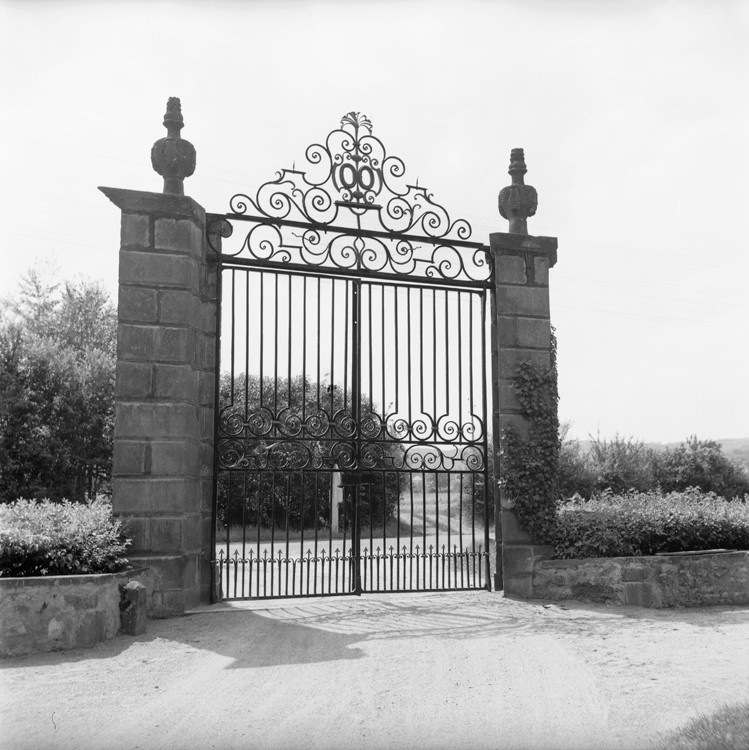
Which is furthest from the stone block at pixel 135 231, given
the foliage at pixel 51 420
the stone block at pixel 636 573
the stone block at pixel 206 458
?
the foliage at pixel 51 420

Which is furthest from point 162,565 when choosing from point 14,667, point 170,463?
point 14,667

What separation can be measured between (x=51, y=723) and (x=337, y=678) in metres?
1.68

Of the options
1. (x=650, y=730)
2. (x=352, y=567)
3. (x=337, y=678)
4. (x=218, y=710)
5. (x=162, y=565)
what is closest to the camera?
(x=650, y=730)

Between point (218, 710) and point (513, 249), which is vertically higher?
point (513, 249)

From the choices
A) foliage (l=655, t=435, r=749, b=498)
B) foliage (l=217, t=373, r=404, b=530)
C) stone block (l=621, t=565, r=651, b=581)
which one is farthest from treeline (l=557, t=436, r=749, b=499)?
stone block (l=621, t=565, r=651, b=581)

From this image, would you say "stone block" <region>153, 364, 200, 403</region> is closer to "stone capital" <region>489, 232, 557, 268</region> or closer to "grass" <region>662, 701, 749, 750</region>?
"stone capital" <region>489, 232, 557, 268</region>

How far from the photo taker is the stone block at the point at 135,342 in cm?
689

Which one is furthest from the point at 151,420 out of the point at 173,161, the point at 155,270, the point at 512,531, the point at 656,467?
the point at 656,467

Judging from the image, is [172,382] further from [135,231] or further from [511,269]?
[511,269]

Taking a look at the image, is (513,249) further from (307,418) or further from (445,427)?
(307,418)

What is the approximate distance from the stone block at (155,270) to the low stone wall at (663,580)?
488 cm

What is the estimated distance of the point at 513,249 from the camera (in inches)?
334

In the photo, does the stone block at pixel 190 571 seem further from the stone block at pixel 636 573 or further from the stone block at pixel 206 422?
the stone block at pixel 636 573

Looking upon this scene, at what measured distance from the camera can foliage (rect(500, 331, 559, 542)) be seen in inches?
313
